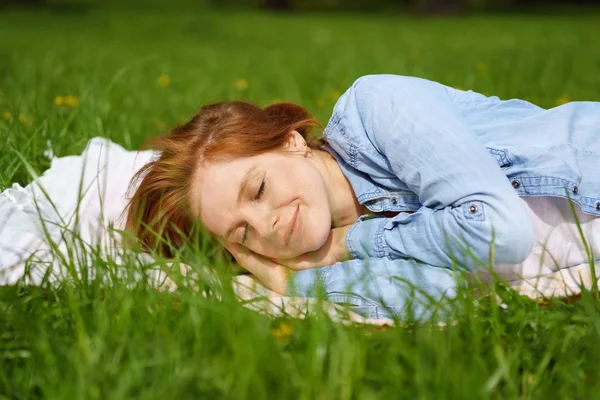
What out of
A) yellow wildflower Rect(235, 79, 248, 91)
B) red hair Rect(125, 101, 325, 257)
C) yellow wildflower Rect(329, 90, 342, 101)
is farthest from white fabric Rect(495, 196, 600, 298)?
yellow wildflower Rect(235, 79, 248, 91)

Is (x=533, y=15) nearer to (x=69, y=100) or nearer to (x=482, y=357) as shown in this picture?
(x=69, y=100)

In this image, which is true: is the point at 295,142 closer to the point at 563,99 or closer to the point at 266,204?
the point at 266,204

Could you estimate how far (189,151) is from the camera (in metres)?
2.41

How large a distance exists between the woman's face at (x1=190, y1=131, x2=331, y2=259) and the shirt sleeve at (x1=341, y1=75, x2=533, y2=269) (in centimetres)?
21

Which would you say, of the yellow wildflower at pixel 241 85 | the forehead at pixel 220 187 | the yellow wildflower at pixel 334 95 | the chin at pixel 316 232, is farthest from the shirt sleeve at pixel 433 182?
the yellow wildflower at pixel 241 85

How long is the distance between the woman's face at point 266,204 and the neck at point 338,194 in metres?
0.18

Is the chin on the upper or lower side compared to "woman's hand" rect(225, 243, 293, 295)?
upper

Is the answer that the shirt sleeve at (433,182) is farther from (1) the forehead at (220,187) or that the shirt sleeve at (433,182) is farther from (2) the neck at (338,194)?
(1) the forehead at (220,187)

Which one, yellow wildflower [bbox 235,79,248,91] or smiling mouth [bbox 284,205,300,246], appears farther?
yellow wildflower [bbox 235,79,248,91]

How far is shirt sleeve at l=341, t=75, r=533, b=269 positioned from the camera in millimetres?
2035

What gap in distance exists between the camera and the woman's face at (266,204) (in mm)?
2219

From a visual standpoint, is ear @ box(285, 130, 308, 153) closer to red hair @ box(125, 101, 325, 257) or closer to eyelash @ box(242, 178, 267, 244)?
red hair @ box(125, 101, 325, 257)

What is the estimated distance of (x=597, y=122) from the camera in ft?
7.97

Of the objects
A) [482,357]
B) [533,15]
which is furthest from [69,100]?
[533,15]
